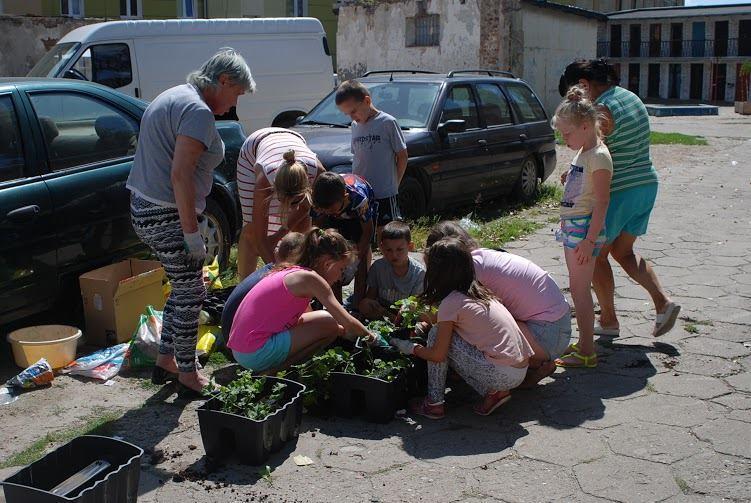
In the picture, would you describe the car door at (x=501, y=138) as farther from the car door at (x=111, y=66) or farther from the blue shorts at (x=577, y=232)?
the car door at (x=111, y=66)

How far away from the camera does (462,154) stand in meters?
9.80

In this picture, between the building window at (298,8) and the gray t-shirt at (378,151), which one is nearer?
the gray t-shirt at (378,151)

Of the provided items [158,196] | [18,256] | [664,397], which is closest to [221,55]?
[158,196]

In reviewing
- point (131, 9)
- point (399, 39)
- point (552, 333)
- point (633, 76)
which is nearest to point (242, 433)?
point (552, 333)

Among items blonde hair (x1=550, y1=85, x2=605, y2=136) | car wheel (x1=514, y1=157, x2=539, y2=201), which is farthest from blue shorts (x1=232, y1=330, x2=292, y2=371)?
car wheel (x1=514, y1=157, x2=539, y2=201)

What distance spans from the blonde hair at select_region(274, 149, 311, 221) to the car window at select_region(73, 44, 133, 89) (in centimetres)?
849

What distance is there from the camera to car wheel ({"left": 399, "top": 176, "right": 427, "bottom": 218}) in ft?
29.7

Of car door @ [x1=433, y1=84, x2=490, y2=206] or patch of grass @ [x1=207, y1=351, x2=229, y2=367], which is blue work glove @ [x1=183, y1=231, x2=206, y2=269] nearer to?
patch of grass @ [x1=207, y1=351, x2=229, y2=367]

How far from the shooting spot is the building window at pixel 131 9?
30.6 m

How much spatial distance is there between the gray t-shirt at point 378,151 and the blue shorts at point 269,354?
1898mm

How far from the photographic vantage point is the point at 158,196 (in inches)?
182

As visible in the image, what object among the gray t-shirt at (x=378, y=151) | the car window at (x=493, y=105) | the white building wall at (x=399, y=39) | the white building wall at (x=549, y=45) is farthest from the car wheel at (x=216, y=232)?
the white building wall at (x=549, y=45)

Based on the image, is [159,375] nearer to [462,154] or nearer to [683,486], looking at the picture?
[683,486]

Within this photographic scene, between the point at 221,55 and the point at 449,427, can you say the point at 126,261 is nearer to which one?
the point at 221,55
